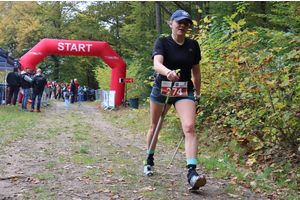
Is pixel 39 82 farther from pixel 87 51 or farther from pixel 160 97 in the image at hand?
pixel 160 97

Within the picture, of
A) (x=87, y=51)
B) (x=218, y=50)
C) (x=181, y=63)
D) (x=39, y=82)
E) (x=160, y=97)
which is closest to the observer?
(x=181, y=63)

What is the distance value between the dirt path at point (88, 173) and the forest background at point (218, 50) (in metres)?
1.12

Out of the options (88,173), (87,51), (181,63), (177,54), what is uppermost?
(87,51)

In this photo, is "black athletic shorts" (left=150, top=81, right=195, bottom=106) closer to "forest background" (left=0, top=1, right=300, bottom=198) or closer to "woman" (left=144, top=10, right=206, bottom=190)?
Result: "woman" (left=144, top=10, right=206, bottom=190)

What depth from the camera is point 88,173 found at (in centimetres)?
441

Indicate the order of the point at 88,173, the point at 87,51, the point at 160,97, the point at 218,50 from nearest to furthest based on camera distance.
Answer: the point at 160,97 < the point at 88,173 < the point at 218,50 < the point at 87,51

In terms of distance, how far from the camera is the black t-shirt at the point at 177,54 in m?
3.84

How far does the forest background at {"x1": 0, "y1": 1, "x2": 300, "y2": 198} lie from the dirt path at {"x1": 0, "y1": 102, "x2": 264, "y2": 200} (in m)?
1.12

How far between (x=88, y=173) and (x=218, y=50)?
161 inches

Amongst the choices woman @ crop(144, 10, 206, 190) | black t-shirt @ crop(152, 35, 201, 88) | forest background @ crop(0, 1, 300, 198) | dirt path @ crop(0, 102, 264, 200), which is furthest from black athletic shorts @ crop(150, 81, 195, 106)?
dirt path @ crop(0, 102, 264, 200)

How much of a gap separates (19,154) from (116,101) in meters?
13.1

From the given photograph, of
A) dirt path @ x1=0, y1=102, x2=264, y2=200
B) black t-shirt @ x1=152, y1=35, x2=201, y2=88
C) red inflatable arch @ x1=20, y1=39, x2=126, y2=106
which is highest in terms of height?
red inflatable arch @ x1=20, y1=39, x2=126, y2=106

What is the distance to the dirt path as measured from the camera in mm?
3543

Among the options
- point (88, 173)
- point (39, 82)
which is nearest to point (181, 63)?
point (88, 173)
